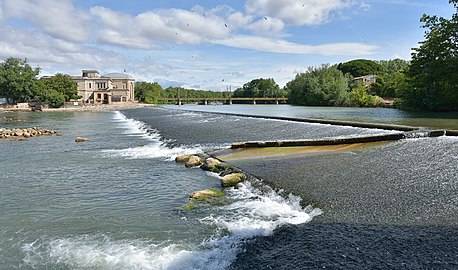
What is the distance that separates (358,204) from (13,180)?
431 inches

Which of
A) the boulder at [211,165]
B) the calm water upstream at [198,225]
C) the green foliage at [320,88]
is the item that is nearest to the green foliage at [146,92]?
the green foliage at [320,88]

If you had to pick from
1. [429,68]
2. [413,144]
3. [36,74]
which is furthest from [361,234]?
[36,74]

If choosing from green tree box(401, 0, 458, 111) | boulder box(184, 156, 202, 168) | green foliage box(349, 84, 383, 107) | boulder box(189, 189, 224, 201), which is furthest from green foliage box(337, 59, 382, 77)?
boulder box(189, 189, 224, 201)

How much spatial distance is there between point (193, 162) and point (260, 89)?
442 feet

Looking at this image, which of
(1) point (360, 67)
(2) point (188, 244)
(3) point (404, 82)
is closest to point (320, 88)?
(3) point (404, 82)

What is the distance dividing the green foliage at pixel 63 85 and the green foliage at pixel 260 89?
6911cm

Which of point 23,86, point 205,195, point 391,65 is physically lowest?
point 205,195

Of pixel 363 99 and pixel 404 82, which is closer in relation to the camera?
pixel 404 82

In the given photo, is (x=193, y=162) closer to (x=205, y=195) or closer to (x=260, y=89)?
(x=205, y=195)

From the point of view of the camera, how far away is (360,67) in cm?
11975

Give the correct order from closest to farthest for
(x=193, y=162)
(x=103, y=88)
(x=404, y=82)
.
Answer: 1. (x=193, y=162)
2. (x=404, y=82)
3. (x=103, y=88)

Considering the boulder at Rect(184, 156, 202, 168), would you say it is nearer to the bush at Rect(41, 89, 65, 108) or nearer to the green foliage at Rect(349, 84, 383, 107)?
the green foliage at Rect(349, 84, 383, 107)

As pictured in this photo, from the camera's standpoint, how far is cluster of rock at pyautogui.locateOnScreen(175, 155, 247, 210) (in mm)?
9062

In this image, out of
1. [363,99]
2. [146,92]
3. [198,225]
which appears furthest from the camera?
[146,92]
